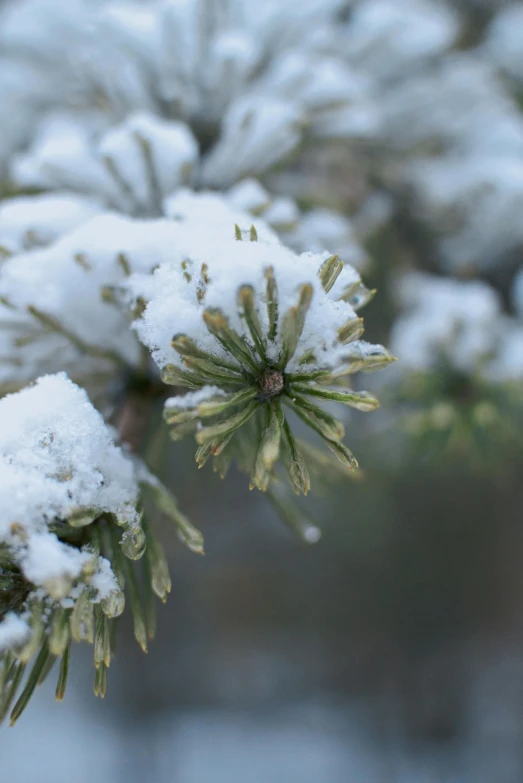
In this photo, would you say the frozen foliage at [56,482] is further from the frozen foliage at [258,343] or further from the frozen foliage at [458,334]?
the frozen foliage at [458,334]

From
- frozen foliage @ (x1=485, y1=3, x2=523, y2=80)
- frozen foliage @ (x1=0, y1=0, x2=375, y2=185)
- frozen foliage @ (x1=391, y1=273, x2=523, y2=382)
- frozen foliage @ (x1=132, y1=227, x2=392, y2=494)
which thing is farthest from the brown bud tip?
frozen foliage @ (x1=485, y1=3, x2=523, y2=80)

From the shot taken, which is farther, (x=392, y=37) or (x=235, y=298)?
(x=392, y=37)

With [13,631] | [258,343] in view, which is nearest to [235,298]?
[258,343]

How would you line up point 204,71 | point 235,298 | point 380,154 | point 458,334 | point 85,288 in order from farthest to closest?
point 380,154, point 458,334, point 204,71, point 85,288, point 235,298

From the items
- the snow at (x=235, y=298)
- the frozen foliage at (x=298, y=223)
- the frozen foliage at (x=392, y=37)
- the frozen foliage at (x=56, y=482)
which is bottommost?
the frozen foliage at (x=56, y=482)

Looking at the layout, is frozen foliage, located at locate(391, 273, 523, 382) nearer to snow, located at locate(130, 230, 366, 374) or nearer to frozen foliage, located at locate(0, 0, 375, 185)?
frozen foliage, located at locate(0, 0, 375, 185)

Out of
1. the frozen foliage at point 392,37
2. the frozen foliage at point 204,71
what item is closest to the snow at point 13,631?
the frozen foliage at point 204,71

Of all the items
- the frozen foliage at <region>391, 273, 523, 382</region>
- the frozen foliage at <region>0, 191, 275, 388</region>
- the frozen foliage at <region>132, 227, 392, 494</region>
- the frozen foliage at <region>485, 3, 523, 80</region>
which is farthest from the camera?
the frozen foliage at <region>485, 3, 523, 80</region>

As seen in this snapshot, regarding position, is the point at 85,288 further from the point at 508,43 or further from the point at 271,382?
the point at 508,43
